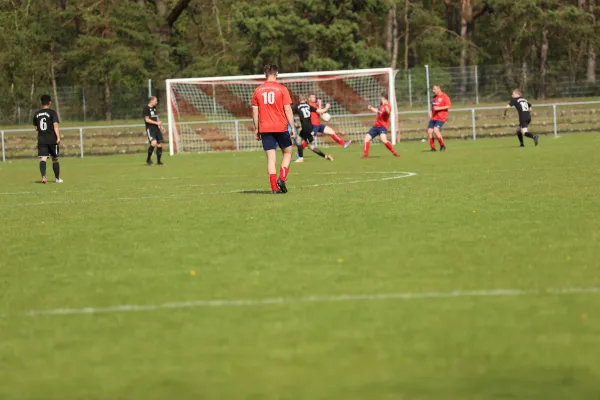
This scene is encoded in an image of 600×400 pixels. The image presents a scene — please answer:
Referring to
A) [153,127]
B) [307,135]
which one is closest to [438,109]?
[307,135]

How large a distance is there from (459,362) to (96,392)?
1.76 metres

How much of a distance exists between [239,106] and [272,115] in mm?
25269

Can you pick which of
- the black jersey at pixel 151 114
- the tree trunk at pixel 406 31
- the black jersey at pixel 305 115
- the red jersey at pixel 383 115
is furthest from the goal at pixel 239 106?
the tree trunk at pixel 406 31

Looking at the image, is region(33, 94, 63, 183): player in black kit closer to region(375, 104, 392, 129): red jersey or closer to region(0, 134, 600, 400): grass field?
region(0, 134, 600, 400): grass field

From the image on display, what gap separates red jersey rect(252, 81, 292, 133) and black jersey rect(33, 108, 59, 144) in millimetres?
7565

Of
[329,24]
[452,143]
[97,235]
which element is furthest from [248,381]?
[329,24]

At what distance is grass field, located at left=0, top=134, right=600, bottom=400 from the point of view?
5.18m

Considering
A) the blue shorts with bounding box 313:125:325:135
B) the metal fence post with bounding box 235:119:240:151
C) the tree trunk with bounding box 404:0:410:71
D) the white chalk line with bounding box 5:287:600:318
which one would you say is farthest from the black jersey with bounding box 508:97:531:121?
the tree trunk with bounding box 404:0:410:71

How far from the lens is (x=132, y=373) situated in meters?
5.39

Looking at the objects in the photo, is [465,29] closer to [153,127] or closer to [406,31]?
[406,31]

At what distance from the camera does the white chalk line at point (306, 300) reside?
696 cm

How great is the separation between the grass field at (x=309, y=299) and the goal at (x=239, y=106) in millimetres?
25125

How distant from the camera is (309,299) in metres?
7.06

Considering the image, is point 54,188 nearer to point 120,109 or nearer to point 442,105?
point 442,105
